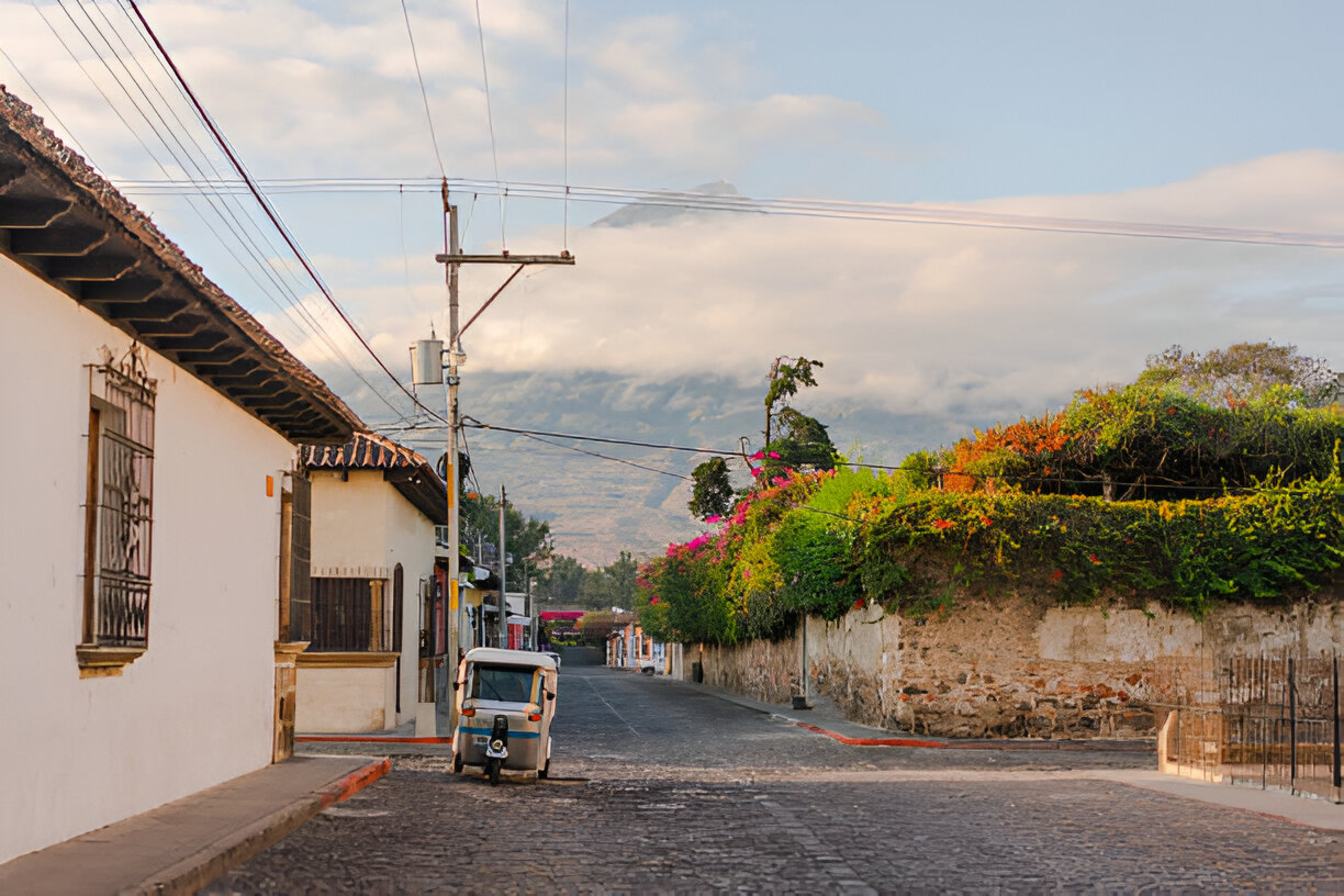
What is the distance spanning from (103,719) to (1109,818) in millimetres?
9044

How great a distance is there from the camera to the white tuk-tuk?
17000 millimetres

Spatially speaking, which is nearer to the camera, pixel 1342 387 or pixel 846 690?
pixel 846 690

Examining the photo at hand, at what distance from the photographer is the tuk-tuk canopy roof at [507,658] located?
17.6 m

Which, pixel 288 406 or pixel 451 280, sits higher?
pixel 451 280

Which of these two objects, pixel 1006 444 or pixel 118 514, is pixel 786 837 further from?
pixel 1006 444

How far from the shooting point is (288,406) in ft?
52.9

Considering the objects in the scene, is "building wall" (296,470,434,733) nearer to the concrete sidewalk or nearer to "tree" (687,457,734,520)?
the concrete sidewalk

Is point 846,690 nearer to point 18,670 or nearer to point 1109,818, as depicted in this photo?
point 1109,818

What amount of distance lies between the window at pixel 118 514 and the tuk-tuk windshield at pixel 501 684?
245 inches

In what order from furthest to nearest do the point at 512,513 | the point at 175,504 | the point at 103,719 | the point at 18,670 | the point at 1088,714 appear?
the point at 512,513 < the point at 1088,714 < the point at 175,504 < the point at 103,719 < the point at 18,670

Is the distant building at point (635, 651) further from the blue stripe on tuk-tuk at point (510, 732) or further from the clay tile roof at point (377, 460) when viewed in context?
the blue stripe on tuk-tuk at point (510, 732)

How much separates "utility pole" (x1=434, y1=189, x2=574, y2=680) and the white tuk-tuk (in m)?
4.62

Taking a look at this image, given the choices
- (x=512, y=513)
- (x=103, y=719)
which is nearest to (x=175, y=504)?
(x=103, y=719)

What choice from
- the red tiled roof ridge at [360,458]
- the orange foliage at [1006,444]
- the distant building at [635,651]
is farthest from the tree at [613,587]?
the red tiled roof ridge at [360,458]
